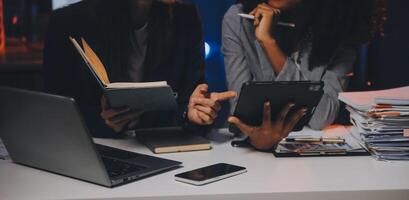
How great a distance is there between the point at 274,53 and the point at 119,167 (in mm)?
894

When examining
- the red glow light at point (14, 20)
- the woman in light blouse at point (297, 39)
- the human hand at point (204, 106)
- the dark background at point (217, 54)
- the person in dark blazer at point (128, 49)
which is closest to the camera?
the human hand at point (204, 106)

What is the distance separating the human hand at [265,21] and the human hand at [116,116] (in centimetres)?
62

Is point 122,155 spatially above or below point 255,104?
below

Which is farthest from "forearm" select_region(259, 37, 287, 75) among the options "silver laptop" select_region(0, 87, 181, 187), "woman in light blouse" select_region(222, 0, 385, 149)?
"silver laptop" select_region(0, 87, 181, 187)

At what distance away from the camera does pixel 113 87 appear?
1.31 m

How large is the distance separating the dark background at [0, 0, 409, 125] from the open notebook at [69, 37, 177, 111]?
1228 mm

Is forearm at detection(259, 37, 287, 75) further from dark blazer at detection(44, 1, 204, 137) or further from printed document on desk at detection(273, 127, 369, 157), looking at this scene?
printed document on desk at detection(273, 127, 369, 157)

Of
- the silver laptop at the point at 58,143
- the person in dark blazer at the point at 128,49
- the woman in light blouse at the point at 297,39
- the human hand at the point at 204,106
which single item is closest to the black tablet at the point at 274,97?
the human hand at the point at 204,106

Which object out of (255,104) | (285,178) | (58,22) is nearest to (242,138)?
(255,104)

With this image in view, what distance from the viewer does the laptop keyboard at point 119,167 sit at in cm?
119

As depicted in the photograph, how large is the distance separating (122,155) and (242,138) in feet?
1.19

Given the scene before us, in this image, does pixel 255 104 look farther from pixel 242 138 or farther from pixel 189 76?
pixel 189 76

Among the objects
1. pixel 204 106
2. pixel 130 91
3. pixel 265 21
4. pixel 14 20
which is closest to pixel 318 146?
pixel 204 106

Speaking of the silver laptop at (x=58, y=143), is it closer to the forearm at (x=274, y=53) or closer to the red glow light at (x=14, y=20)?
the forearm at (x=274, y=53)
